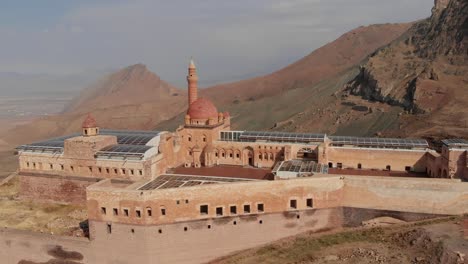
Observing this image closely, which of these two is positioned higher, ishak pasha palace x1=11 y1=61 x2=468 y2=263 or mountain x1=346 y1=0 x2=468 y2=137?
mountain x1=346 y1=0 x2=468 y2=137

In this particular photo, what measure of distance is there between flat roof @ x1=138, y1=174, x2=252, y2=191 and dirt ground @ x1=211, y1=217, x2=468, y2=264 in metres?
6.10

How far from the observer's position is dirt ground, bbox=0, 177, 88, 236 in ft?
112

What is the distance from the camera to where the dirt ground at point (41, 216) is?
34.1m

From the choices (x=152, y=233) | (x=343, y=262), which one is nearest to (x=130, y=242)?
(x=152, y=233)

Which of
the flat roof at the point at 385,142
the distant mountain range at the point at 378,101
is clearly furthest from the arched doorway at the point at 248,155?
the distant mountain range at the point at 378,101

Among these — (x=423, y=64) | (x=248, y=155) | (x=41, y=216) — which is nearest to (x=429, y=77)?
(x=423, y=64)

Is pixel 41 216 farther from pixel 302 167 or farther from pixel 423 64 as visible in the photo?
pixel 423 64

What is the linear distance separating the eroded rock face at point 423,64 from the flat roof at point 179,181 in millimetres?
42693

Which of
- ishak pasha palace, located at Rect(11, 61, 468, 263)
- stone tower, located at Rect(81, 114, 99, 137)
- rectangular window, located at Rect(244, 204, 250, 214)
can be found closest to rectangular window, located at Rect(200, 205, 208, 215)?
ishak pasha palace, located at Rect(11, 61, 468, 263)

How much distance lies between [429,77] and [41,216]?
61593 millimetres

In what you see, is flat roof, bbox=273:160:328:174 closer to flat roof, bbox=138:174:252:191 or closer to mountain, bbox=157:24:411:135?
flat roof, bbox=138:174:252:191

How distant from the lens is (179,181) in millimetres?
33312

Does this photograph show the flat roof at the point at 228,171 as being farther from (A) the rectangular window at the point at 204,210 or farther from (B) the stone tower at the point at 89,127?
(B) the stone tower at the point at 89,127

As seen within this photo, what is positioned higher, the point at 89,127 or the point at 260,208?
the point at 89,127
